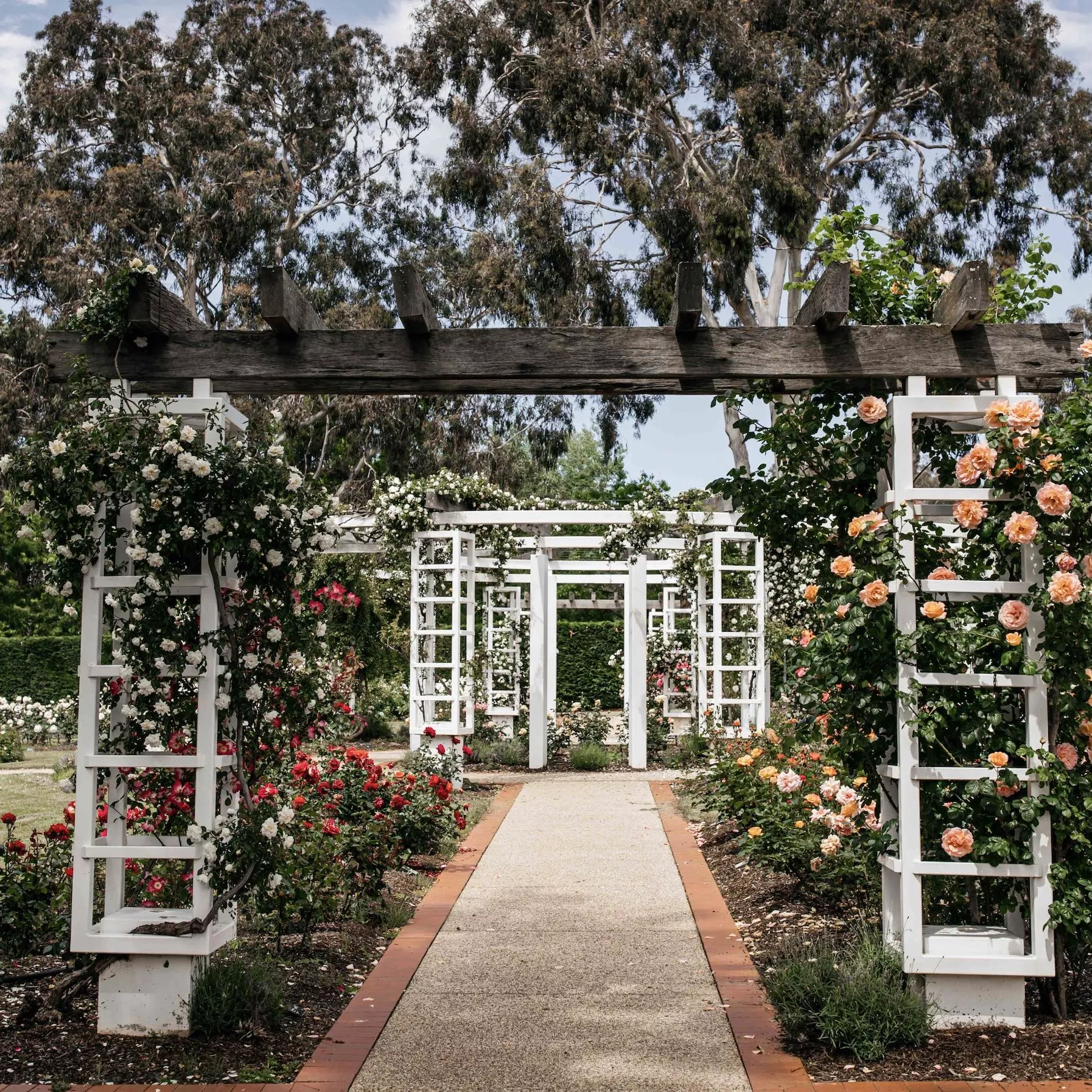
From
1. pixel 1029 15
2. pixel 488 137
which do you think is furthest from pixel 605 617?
pixel 1029 15

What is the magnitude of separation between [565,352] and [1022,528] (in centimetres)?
163

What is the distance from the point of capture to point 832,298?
13.3ft

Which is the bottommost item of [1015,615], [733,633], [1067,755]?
[1067,755]

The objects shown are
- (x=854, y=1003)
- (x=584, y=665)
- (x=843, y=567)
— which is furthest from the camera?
(x=584, y=665)

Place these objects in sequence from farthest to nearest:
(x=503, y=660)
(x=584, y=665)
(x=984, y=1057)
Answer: (x=584, y=665), (x=503, y=660), (x=984, y=1057)

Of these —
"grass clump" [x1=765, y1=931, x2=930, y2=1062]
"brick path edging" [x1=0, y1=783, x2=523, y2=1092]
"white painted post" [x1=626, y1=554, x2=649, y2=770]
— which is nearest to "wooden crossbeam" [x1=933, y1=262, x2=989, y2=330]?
"grass clump" [x1=765, y1=931, x2=930, y2=1062]

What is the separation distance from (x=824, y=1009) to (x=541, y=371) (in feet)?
7.55

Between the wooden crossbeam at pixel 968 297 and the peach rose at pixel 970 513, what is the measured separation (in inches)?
24.3

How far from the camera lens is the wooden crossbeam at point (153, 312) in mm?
4094

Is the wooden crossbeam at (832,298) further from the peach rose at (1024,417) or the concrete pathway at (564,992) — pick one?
the concrete pathway at (564,992)

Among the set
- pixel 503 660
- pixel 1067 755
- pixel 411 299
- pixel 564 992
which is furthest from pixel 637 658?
pixel 411 299

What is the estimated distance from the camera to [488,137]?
648 inches

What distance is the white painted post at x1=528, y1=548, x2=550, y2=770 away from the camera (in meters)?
11.8

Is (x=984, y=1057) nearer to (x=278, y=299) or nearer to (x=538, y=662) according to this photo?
(x=278, y=299)
